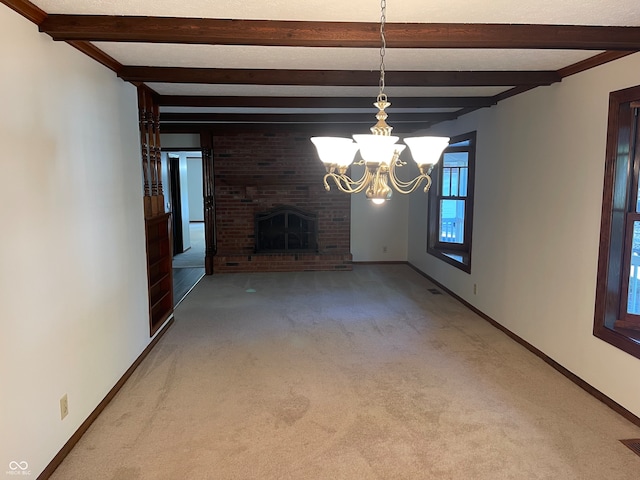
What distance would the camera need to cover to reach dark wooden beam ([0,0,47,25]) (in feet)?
6.44

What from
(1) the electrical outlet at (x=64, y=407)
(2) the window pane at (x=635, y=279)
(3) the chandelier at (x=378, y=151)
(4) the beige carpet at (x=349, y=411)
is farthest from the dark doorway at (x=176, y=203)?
(2) the window pane at (x=635, y=279)

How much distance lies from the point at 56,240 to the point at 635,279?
3523mm

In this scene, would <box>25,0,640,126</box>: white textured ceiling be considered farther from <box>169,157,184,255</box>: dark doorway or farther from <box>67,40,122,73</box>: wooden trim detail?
<box>169,157,184,255</box>: dark doorway

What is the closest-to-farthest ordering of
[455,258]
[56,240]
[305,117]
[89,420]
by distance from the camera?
1. [56,240]
2. [89,420]
3. [305,117]
4. [455,258]

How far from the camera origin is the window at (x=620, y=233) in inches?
111

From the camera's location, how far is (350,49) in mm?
2807

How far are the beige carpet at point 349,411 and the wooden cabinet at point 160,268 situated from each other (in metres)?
0.23

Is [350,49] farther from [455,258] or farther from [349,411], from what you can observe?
[455,258]

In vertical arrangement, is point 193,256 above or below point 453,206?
below

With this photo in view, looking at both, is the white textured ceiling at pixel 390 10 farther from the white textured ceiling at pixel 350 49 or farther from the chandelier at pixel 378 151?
the chandelier at pixel 378 151

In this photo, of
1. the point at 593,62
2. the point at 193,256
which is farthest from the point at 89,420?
the point at 193,256

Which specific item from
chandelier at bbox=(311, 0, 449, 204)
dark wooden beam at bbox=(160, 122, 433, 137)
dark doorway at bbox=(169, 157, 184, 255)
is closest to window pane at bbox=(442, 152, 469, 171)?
dark wooden beam at bbox=(160, 122, 433, 137)

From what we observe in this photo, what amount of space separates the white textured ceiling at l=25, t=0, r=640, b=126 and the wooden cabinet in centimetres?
132

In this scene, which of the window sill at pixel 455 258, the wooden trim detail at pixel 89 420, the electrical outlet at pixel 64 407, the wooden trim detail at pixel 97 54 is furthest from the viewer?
the window sill at pixel 455 258
